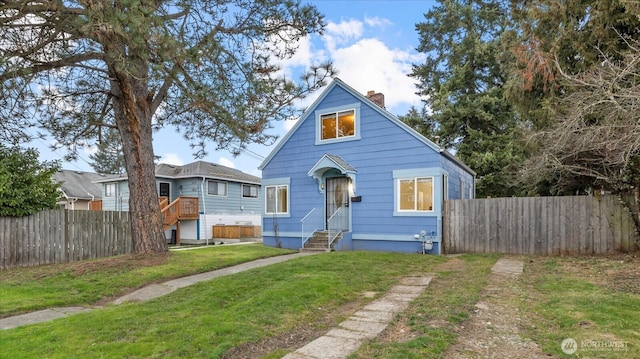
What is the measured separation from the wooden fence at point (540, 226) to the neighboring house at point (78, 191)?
78.4 ft

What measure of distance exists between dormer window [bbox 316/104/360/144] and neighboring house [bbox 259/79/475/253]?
38 millimetres

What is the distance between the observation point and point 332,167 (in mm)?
13430

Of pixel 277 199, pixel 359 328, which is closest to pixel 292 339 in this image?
pixel 359 328

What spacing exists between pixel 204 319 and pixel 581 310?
5.05 meters

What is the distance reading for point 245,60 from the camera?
952 cm

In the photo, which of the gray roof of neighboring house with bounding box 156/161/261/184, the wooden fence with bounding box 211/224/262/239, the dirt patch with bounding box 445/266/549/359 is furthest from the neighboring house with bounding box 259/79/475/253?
the gray roof of neighboring house with bounding box 156/161/261/184

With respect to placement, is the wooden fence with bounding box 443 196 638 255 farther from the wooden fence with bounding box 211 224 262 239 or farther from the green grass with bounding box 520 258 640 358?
the wooden fence with bounding box 211 224 262 239

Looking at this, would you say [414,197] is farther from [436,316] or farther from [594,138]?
[436,316]

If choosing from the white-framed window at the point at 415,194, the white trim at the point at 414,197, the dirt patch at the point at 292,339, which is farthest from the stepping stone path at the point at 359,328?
the white-framed window at the point at 415,194

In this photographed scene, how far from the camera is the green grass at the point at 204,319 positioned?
3.96 metres

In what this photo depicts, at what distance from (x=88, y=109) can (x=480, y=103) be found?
18844 mm

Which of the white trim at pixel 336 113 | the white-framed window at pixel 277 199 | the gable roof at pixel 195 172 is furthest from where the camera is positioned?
the gable roof at pixel 195 172

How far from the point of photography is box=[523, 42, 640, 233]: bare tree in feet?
23.2

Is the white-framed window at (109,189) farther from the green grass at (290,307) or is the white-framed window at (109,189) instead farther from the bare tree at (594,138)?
the bare tree at (594,138)
